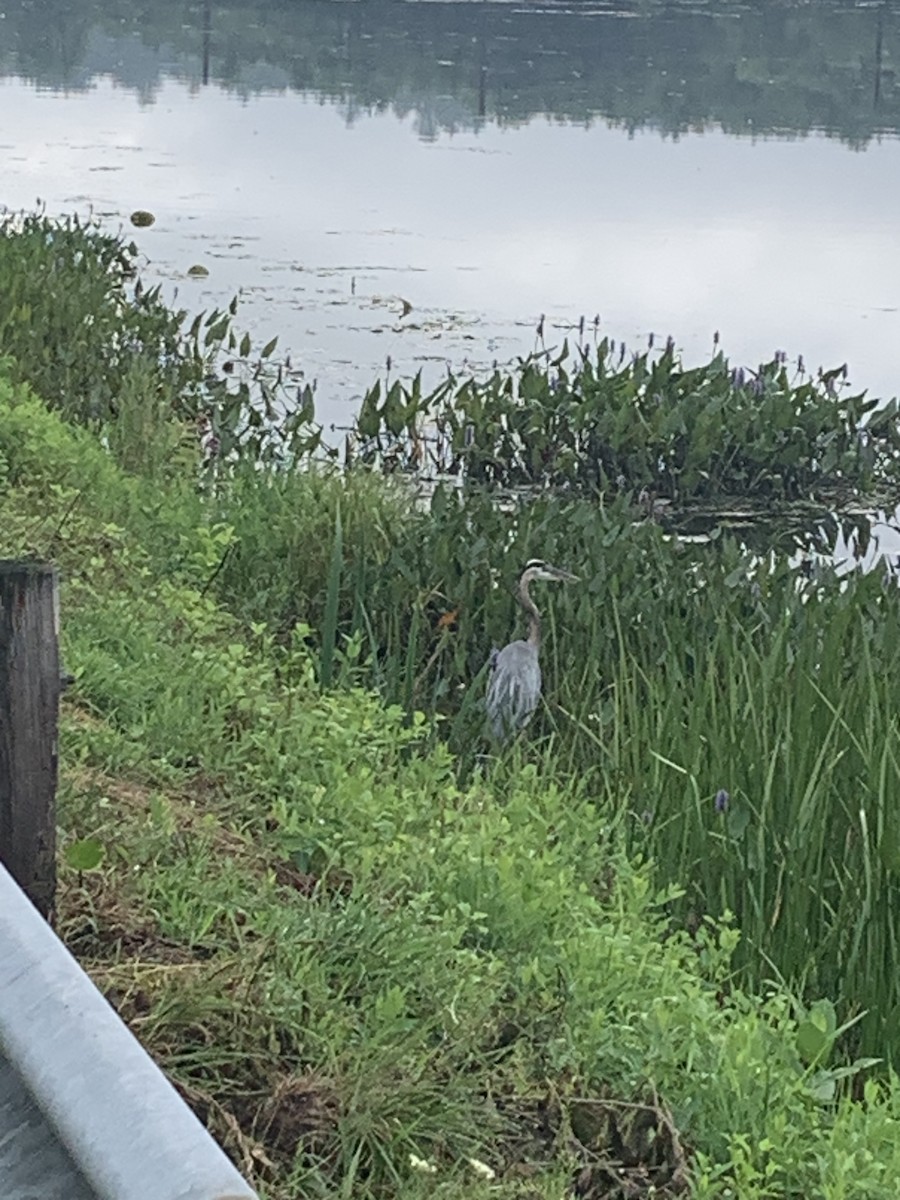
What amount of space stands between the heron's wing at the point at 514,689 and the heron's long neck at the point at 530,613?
76 mm

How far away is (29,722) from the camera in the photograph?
2703 millimetres

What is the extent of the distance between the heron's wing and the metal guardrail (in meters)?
3.51

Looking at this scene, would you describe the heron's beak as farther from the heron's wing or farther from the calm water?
the calm water

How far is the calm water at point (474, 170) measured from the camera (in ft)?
41.3

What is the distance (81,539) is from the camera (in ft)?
18.5

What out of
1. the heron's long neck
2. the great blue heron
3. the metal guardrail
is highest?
the metal guardrail

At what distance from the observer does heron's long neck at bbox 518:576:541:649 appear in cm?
532

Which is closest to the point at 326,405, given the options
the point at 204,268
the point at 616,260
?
the point at 204,268

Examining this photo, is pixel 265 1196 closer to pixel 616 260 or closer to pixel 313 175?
pixel 616 260

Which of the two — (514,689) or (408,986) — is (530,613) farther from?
(408,986)

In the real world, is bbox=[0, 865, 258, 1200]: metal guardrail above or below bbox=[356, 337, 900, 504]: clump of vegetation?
above

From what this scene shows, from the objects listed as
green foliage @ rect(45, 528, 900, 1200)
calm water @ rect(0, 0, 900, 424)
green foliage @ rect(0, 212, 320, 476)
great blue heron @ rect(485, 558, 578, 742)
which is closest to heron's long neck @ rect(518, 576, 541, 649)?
great blue heron @ rect(485, 558, 578, 742)

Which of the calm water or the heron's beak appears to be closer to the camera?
the heron's beak

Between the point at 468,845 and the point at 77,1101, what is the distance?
2.21 metres
